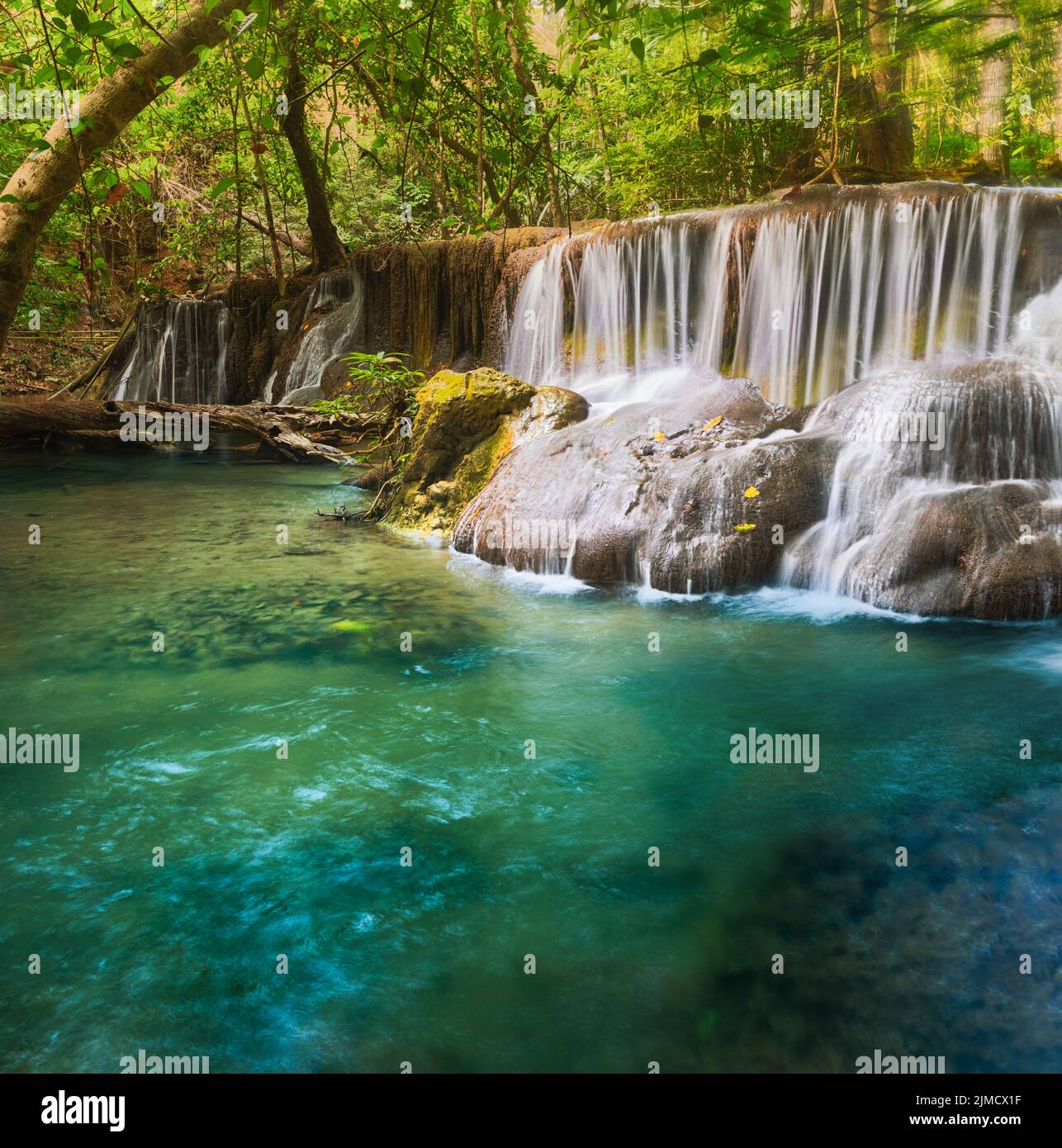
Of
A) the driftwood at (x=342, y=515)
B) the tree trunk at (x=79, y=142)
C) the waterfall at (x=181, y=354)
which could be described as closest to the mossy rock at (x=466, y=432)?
the driftwood at (x=342, y=515)

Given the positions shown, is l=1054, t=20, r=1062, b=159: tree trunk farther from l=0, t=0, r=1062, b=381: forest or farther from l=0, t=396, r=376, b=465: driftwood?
l=0, t=396, r=376, b=465: driftwood

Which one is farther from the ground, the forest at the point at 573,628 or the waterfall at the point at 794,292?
the waterfall at the point at 794,292

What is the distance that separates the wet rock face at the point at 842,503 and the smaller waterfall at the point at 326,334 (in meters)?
8.77

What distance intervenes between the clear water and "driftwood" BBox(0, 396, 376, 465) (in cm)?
723

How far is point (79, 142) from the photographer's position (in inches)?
120

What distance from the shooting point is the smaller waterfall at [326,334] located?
52.5 ft

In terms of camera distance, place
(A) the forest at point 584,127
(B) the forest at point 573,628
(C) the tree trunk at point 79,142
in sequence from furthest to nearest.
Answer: (A) the forest at point 584,127, (C) the tree trunk at point 79,142, (B) the forest at point 573,628

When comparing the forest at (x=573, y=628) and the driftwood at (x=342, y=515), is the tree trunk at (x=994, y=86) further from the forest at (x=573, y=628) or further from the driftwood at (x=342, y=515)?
the driftwood at (x=342, y=515)

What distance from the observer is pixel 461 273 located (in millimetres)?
14492

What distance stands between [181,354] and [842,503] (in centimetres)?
1494

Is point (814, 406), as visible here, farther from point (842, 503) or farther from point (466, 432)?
point (466, 432)

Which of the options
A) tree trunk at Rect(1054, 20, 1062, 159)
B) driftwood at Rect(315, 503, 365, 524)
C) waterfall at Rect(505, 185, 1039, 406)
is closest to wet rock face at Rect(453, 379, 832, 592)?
driftwood at Rect(315, 503, 365, 524)
